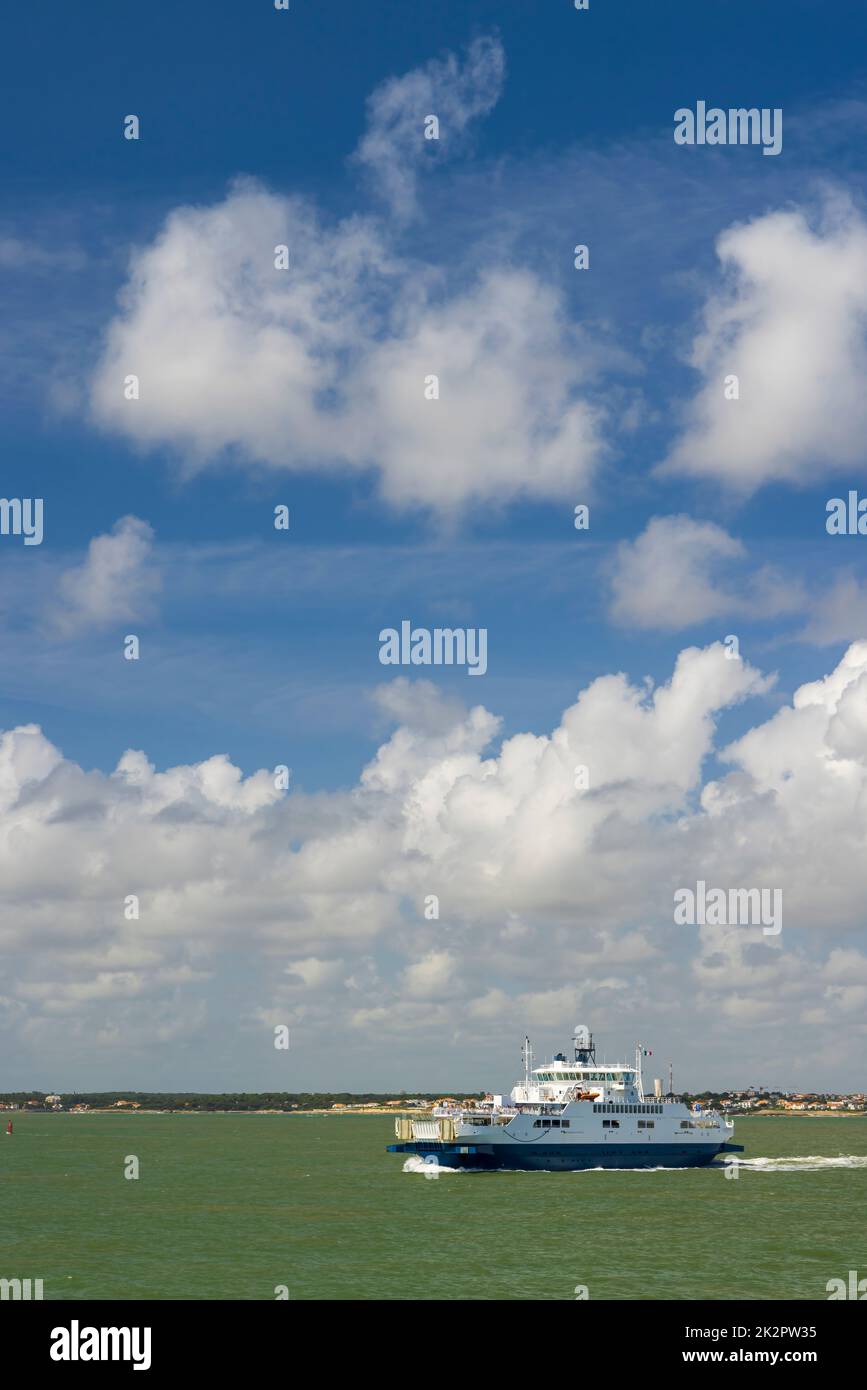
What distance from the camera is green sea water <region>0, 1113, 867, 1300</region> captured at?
5472 centimetres

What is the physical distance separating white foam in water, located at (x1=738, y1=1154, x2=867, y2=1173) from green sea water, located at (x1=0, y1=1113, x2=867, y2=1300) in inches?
354

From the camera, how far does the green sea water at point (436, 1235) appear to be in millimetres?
54719

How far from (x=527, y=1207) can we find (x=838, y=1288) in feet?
105

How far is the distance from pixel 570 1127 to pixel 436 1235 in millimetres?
37119

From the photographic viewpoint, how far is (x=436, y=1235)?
70188 mm

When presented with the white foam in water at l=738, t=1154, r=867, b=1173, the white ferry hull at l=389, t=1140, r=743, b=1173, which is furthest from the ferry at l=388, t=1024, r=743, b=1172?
the white foam in water at l=738, t=1154, r=867, b=1173

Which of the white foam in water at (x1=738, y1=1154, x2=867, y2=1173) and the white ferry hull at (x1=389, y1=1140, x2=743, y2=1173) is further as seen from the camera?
the white foam in water at (x1=738, y1=1154, x2=867, y2=1173)

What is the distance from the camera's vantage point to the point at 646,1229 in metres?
73.0

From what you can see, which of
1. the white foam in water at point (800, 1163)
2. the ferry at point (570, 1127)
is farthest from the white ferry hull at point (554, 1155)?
the white foam in water at point (800, 1163)

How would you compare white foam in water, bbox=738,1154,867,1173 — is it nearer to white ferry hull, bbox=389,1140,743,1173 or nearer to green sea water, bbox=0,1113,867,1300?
green sea water, bbox=0,1113,867,1300

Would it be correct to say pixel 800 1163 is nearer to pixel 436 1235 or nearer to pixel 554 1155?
pixel 554 1155

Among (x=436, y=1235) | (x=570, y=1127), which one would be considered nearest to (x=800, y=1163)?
(x=570, y=1127)
